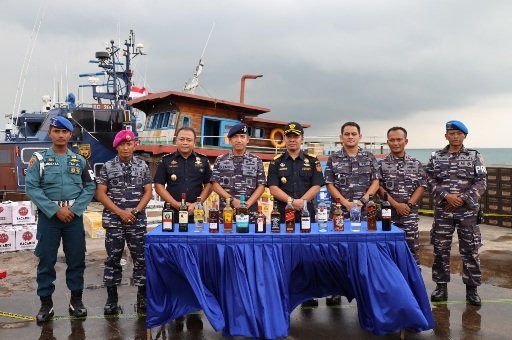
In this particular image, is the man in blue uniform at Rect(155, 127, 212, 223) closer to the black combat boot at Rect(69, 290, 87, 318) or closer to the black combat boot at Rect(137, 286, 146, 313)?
the black combat boot at Rect(137, 286, 146, 313)

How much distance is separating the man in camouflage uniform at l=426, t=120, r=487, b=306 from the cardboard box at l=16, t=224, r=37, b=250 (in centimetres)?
747

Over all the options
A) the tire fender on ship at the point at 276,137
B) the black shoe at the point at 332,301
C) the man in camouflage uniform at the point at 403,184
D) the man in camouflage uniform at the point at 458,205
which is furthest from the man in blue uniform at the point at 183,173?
the tire fender on ship at the point at 276,137

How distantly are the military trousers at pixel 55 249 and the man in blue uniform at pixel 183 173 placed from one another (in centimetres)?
105

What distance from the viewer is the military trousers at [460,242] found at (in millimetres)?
5199

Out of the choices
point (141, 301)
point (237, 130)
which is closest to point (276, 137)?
point (237, 130)

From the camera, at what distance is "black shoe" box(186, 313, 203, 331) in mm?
4613

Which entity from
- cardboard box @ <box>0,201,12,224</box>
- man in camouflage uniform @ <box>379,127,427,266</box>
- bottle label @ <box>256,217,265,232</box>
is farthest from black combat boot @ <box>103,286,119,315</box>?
cardboard box @ <box>0,201,12,224</box>

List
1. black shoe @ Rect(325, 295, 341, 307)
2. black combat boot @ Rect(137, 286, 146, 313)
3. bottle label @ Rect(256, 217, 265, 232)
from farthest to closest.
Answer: black shoe @ Rect(325, 295, 341, 307), black combat boot @ Rect(137, 286, 146, 313), bottle label @ Rect(256, 217, 265, 232)

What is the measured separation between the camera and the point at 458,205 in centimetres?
514

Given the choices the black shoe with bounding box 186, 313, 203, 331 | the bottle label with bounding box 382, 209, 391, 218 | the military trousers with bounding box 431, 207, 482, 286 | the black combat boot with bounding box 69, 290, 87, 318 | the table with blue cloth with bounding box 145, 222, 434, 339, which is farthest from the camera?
the military trousers with bounding box 431, 207, 482, 286

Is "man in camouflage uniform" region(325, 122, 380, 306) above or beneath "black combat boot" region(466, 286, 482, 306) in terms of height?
above

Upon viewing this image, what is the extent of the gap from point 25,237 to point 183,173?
519cm

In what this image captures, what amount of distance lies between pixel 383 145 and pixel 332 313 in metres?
16.0

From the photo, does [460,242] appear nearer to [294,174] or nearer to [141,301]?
[294,174]
